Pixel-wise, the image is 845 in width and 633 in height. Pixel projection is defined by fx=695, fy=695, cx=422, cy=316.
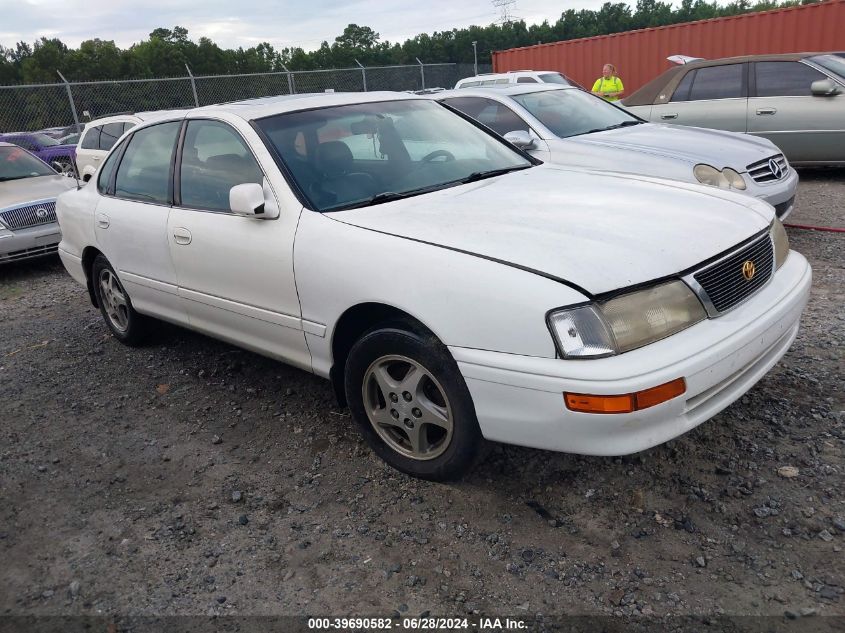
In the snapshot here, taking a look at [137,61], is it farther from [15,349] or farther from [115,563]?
[115,563]

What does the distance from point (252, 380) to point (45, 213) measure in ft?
16.0

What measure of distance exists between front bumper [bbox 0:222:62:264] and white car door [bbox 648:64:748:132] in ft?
25.1

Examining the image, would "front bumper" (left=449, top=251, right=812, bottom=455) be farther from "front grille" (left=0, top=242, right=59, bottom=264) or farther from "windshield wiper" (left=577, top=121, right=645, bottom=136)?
"front grille" (left=0, top=242, right=59, bottom=264)

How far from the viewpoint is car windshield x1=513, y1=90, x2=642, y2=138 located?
268 inches

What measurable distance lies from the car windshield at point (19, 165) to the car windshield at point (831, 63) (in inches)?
381

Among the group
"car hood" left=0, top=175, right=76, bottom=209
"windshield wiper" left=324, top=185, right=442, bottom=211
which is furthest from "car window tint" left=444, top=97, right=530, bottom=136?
"car hood" left=0, top=175, right=76, bottom=209

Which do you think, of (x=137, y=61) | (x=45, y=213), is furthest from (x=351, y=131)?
(x=137, y=61)

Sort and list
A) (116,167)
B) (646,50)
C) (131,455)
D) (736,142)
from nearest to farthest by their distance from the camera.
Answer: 1. (131,455)
2. (116,167)
3. (736,142)
4. (646,50)

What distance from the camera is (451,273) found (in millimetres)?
2564

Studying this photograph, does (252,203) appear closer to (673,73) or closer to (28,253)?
(28,253)

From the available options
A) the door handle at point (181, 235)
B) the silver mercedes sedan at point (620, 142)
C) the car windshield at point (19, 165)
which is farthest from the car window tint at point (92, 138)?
the door handle at point (181, 235)

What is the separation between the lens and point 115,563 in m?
2.68

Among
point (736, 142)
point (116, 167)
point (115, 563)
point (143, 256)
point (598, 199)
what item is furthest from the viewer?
point (736, 142)

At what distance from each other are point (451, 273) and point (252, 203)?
1140 mm
